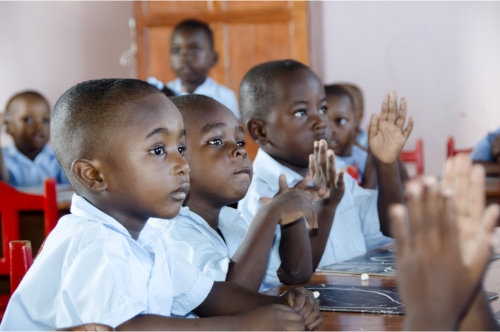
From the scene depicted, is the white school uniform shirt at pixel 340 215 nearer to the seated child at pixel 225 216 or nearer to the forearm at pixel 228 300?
the seated child at pixel 225 216

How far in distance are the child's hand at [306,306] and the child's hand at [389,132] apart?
3.39 ft

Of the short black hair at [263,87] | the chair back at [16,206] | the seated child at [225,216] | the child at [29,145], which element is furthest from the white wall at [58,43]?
the seated child at [225,216]

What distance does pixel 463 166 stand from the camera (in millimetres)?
890

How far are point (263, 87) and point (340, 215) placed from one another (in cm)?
44

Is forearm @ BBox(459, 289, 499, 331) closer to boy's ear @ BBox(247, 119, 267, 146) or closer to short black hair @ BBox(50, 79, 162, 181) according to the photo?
short black hair @ BBox(50, 79, 162, 181)

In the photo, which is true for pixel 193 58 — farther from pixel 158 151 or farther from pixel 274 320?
pixel 274 320

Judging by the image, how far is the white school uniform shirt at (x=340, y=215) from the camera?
218 centimetres

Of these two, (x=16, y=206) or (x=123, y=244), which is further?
(x=16, y=206)

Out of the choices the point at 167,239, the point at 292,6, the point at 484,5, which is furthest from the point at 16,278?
the point at 484,5

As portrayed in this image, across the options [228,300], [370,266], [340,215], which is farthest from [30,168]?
[228,300]

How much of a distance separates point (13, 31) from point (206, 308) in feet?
18.6

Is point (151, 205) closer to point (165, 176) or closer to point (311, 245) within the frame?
point (165, 176)

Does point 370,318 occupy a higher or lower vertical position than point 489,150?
Result: higher

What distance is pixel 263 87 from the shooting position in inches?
93.0
